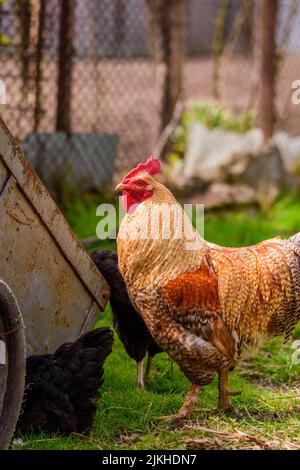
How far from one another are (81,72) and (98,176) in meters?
1.19

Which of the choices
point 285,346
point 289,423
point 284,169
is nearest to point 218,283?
point 289,423

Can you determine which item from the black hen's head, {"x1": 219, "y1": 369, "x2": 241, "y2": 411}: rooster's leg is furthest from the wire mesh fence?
{"x1": 219, "y1": 369, "x2": 241, "y2": 411}: rooster's leg

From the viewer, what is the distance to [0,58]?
288 inches

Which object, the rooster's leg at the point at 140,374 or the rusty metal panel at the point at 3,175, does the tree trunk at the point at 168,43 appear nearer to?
the rooster's leg at the point at 140,374

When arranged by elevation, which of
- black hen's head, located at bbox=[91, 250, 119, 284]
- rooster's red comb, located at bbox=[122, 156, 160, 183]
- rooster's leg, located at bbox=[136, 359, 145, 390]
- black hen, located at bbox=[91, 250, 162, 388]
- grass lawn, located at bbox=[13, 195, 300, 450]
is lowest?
grass lawn, located at bbox=[13, 195, 300, 450]

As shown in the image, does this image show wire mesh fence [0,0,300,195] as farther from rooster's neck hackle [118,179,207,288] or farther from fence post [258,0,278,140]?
rooster's neck hackle [118,179,207,288]

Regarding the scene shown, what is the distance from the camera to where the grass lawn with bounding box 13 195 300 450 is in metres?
3.71

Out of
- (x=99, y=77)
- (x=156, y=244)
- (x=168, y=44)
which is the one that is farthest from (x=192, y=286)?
(x=168, y=44)

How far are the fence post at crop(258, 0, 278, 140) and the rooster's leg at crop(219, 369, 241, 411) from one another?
6116 mm

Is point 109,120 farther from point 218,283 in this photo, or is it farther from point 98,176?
point 218,283

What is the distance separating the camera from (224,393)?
4.16m

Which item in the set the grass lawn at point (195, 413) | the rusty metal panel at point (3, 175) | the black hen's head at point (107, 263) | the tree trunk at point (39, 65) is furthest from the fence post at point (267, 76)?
the rusty metal panel at point (3, 175)

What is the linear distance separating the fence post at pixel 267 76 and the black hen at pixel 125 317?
572 centimetres

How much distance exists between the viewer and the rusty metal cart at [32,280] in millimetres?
3447
